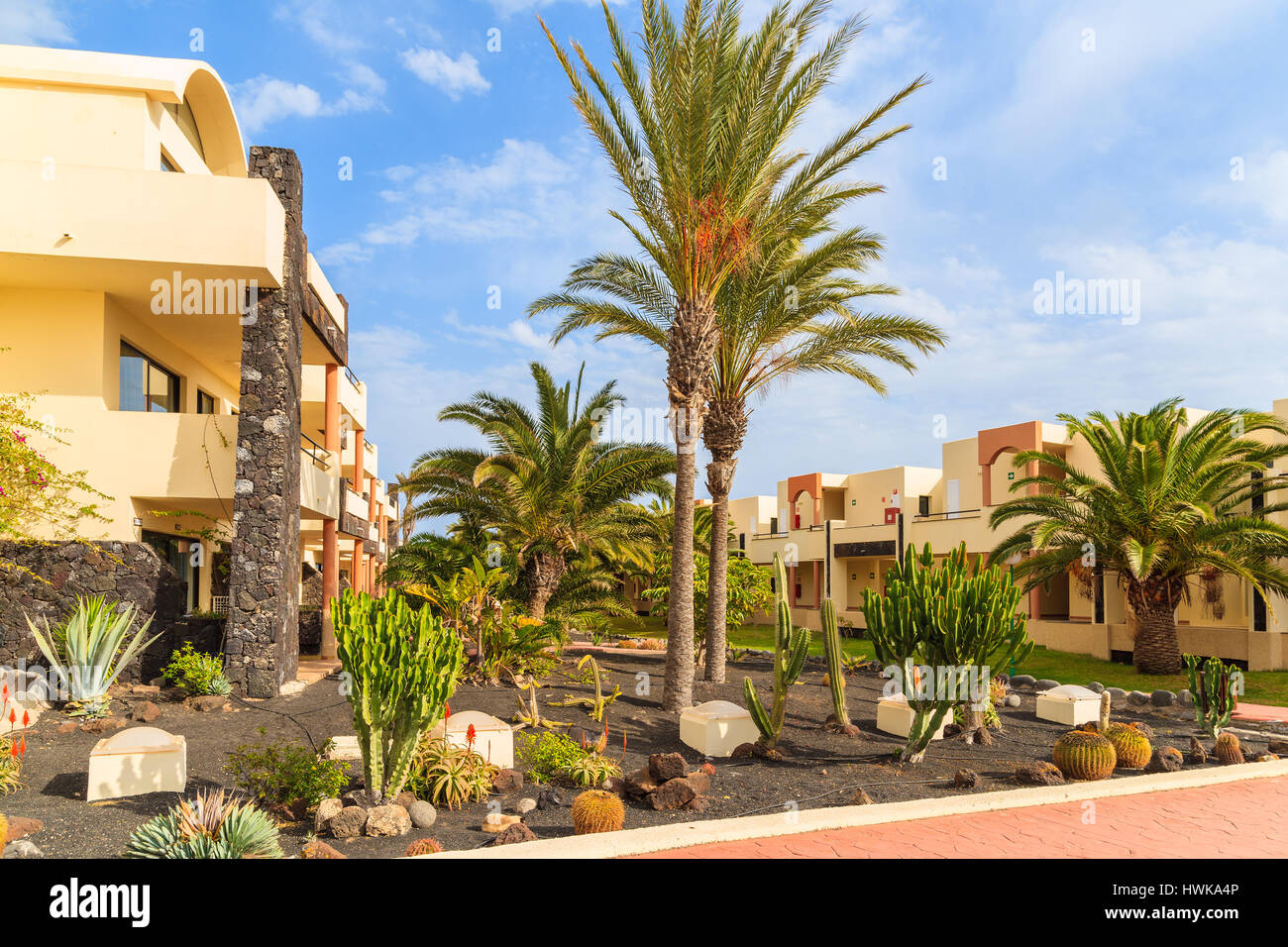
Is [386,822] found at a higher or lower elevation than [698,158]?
lower

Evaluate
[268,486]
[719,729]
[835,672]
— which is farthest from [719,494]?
[268,486]

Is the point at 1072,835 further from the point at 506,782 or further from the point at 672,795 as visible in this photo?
the point at 506,782

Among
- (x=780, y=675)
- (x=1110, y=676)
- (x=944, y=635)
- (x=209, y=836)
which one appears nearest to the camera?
(x=209, y=836)

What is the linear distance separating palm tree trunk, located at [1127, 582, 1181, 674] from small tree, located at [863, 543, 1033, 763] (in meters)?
12.2

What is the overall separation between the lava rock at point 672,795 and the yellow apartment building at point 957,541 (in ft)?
47.0

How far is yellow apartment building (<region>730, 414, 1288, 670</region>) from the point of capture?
2205 centimetres

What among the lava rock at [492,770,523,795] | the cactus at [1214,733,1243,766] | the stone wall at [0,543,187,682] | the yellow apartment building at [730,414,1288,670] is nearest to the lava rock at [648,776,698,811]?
the lava rock at [492,770,523,795]

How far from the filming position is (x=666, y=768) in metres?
8.12

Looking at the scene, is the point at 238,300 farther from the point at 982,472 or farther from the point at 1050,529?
the point at 982,472

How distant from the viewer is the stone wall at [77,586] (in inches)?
504

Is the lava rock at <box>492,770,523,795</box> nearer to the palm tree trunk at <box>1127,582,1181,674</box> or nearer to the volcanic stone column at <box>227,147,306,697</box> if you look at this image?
the volcanic stone column at <box>227,147,306,697</box>

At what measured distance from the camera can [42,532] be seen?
43.0ft

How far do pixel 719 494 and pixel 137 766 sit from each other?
34.9ft
